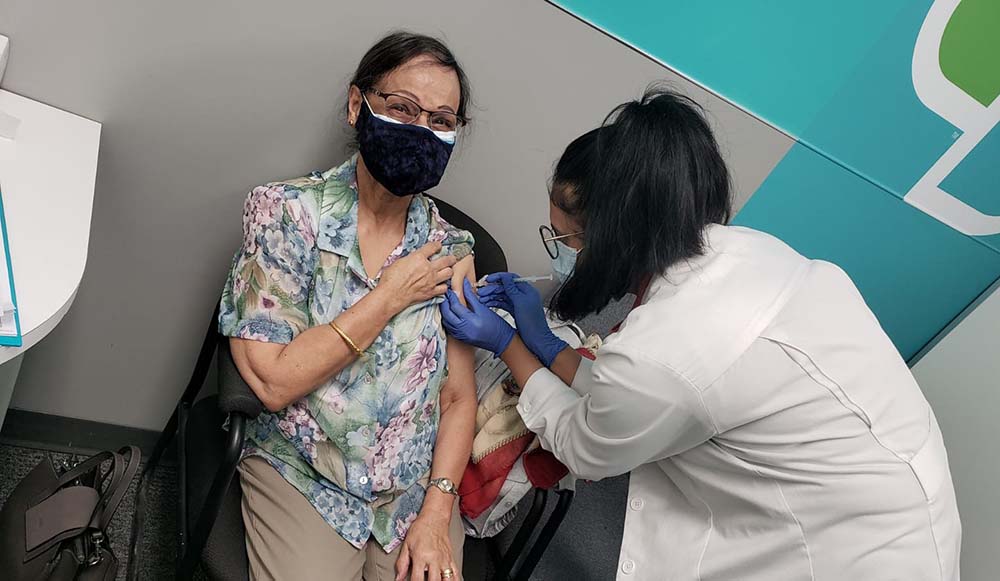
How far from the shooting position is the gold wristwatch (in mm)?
1472

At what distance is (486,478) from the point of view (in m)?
1.53

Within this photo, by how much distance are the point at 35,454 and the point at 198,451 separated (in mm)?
694

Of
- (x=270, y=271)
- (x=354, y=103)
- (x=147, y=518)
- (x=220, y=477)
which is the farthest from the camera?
(x=147, y=518)

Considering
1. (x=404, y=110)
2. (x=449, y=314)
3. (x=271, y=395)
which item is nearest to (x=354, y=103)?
(x=404, y=110)

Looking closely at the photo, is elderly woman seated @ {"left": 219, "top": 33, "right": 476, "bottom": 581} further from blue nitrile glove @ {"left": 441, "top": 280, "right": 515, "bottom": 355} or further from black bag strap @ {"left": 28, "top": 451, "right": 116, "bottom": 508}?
black bag strap @ {"left": 28, "top": 451, "right": 116, "bottom": 508}

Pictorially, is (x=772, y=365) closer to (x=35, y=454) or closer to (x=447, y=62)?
(x=447, y=62)

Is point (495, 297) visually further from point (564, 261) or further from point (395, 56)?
point (395, 56)

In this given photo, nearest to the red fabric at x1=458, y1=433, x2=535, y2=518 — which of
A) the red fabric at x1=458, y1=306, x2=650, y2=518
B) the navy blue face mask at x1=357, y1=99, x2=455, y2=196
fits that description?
the red fabric at x1=458, y1=306, x2=650, y2=518

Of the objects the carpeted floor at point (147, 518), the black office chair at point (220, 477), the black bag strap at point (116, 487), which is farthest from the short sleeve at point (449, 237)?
the carpeted floor at point (147, 518)

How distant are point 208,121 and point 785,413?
1.32 m

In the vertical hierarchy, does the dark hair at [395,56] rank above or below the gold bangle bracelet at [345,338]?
above

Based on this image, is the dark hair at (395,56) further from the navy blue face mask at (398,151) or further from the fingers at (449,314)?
→ the fingers at (449,314)

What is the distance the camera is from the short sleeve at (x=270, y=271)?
4.25 feet

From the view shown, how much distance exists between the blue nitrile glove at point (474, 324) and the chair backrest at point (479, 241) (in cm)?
21
